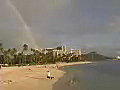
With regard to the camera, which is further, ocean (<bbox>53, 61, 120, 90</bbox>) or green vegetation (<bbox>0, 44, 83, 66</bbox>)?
green vegetation (<bbox>0, 44, 83, 66</bbox>)

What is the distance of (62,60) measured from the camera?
13762 centimetres

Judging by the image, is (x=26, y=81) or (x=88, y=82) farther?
(x=88, y=82)

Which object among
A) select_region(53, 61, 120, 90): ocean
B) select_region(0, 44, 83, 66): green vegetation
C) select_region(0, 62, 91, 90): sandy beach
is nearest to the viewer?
select_region(0, 62, 91, 90): sandy beach

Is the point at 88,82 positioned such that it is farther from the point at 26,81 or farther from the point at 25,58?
the point at 25,58

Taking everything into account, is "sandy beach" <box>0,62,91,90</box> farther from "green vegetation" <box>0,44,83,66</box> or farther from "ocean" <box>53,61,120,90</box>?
"green vegetation" <box>0,44,83,66</box>

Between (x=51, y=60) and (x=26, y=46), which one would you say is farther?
(x=51, y=60)

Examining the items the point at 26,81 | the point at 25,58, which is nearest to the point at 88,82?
the point at 26,81

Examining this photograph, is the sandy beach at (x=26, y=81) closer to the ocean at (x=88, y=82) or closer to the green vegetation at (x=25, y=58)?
the ocean at (x=88, y=82)

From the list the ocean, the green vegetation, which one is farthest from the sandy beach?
the green vegetation

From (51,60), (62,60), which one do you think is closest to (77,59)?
(62,60)

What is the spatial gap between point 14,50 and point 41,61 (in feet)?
77.3

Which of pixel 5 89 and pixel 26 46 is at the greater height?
pixel 26 46

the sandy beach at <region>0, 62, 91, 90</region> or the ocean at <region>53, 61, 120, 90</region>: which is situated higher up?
the sandy beach at <region>0, 62, 91, 90</region>

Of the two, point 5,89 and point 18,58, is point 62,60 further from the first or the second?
point 5,89
